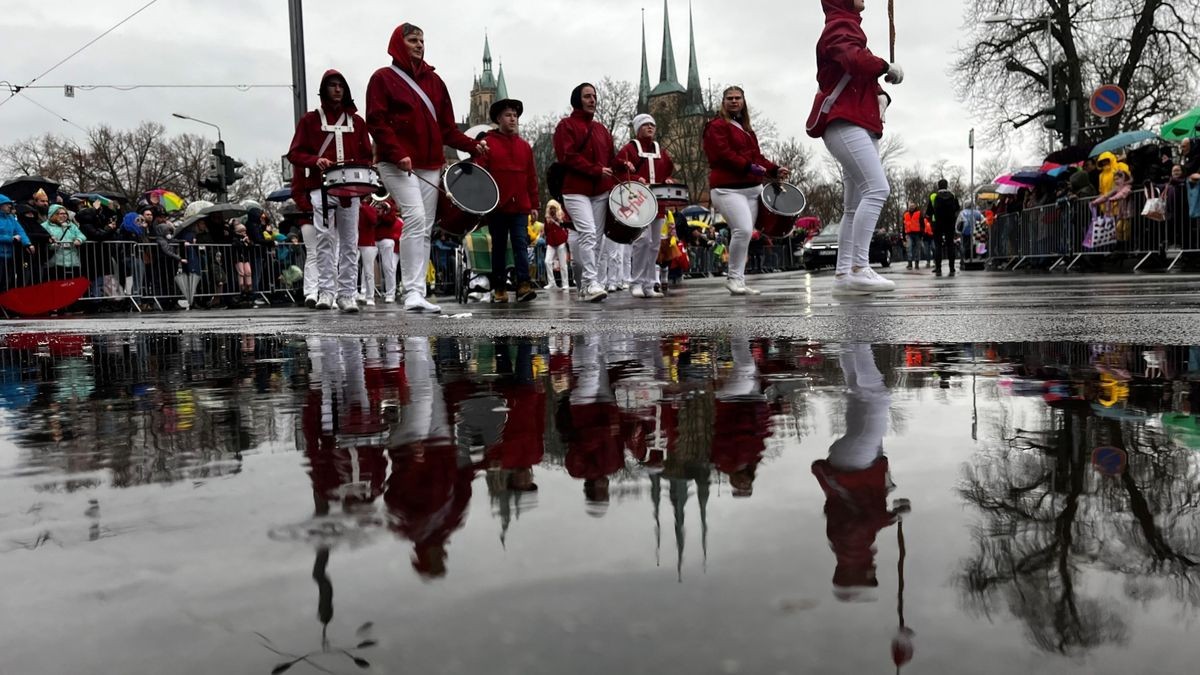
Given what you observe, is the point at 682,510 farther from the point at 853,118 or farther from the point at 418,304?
the point at 853,118

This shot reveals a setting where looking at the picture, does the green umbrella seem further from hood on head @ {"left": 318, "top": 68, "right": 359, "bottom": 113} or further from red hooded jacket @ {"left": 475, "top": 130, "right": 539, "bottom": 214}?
hood on head @ {"left": 318, "top": 68, "right": 359, "bottom": 113}

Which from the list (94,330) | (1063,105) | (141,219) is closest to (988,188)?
(1063,105)

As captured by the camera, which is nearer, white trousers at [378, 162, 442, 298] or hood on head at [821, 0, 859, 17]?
hood on head at [821, 0, 859, 17]

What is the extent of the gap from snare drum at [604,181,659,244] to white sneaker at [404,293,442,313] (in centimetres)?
322

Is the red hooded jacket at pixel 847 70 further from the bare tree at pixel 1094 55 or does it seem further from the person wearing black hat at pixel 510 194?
the bare tree at pixel 1094 55

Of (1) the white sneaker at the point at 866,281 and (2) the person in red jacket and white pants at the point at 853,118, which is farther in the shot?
(1) the white sneaker at the point at 866,281

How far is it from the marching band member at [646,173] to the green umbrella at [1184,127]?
9.01 m

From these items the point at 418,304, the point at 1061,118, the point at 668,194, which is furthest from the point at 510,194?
the point at 1061,118

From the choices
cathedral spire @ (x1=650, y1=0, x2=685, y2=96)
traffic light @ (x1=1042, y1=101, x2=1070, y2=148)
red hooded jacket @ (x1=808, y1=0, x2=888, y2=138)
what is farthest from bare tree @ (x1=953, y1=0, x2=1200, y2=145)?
cathedral spire @ (x1=650, y1=0, x2=685, y2=96)

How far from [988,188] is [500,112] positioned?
24.7 meters

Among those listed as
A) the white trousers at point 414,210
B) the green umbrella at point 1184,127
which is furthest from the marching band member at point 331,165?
the green umbrella at point 1184,127

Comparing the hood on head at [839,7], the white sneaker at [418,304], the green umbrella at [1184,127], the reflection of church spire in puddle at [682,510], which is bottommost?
the reflection of church spire in puddle at [682,510]

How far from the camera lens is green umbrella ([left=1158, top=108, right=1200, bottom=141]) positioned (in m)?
16.7

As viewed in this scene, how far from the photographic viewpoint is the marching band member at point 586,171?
35.6ft
